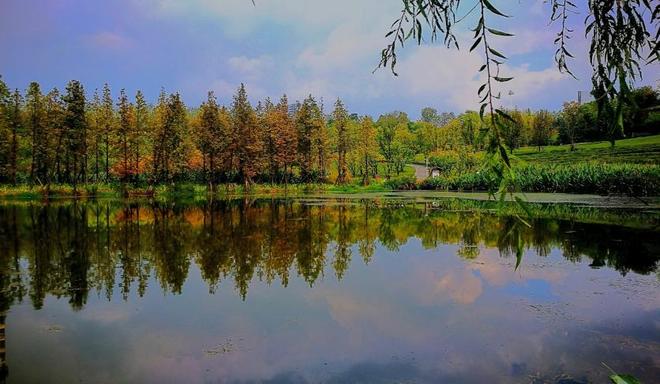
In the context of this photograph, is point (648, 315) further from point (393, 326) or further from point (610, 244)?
point (610, 244)

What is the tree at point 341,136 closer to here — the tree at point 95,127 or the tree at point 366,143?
the tree at point 366,143

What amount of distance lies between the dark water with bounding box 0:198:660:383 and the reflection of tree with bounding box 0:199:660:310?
3.2 inches

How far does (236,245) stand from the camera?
14141 millimetres

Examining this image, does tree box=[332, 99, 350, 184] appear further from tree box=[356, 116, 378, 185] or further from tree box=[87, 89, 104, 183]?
tree box=[87, 89, 104, 183]

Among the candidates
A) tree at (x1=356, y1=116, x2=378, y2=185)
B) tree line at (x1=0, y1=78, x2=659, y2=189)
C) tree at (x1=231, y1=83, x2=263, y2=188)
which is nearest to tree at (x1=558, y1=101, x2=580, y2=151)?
tree line at (x1=0, y1=78, x2=659, y2=189)

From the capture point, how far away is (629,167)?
33906 mm

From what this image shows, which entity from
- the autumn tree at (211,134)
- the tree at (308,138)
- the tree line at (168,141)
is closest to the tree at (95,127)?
the tree line at (168,141)

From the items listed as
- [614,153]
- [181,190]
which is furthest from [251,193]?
[614,153]

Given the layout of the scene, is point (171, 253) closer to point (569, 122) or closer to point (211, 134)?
point (211, 134)

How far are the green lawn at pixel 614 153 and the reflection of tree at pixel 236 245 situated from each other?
32397mm

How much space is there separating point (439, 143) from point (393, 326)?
96.8m

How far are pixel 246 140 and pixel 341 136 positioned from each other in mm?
13500

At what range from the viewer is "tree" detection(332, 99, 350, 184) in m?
66.5

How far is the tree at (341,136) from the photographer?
2618 inches
